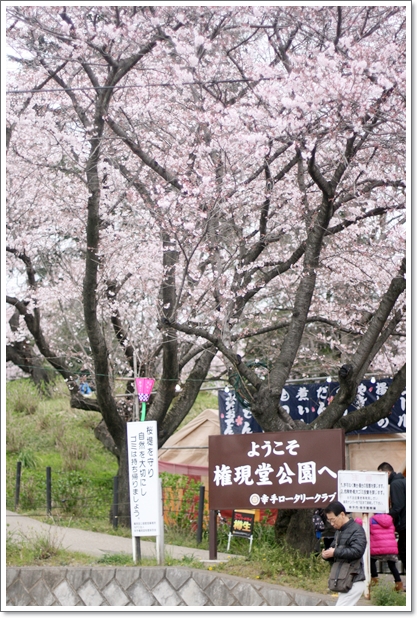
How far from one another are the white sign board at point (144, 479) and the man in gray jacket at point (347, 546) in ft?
10.8

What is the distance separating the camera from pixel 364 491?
8.55m

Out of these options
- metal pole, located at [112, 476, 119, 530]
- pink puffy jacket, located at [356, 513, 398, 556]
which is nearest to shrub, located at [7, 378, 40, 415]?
metal pole, located at [112, 476, 119, 530]

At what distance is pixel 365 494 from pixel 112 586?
11.4 ft

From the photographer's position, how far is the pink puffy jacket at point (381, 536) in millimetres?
8906

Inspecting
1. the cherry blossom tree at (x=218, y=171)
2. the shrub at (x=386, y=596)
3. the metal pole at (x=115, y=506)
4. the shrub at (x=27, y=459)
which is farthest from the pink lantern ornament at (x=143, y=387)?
the shrub at (x=27, y=459)

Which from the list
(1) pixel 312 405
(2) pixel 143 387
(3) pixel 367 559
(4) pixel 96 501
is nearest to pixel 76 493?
(4) pixel 96 501

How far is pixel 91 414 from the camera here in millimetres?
21344

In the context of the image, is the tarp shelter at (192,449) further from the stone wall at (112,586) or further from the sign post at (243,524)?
the stone wall at (112,586)

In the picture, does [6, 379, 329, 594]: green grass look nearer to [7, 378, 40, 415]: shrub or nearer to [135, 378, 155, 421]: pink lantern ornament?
[7, 378, 40, 415]: shrub

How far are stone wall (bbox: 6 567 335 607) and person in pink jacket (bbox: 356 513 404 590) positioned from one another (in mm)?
1714

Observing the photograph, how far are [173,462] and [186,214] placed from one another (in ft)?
21.5

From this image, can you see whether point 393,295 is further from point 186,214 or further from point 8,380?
point 8,380

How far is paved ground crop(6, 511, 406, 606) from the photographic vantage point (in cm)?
1073
